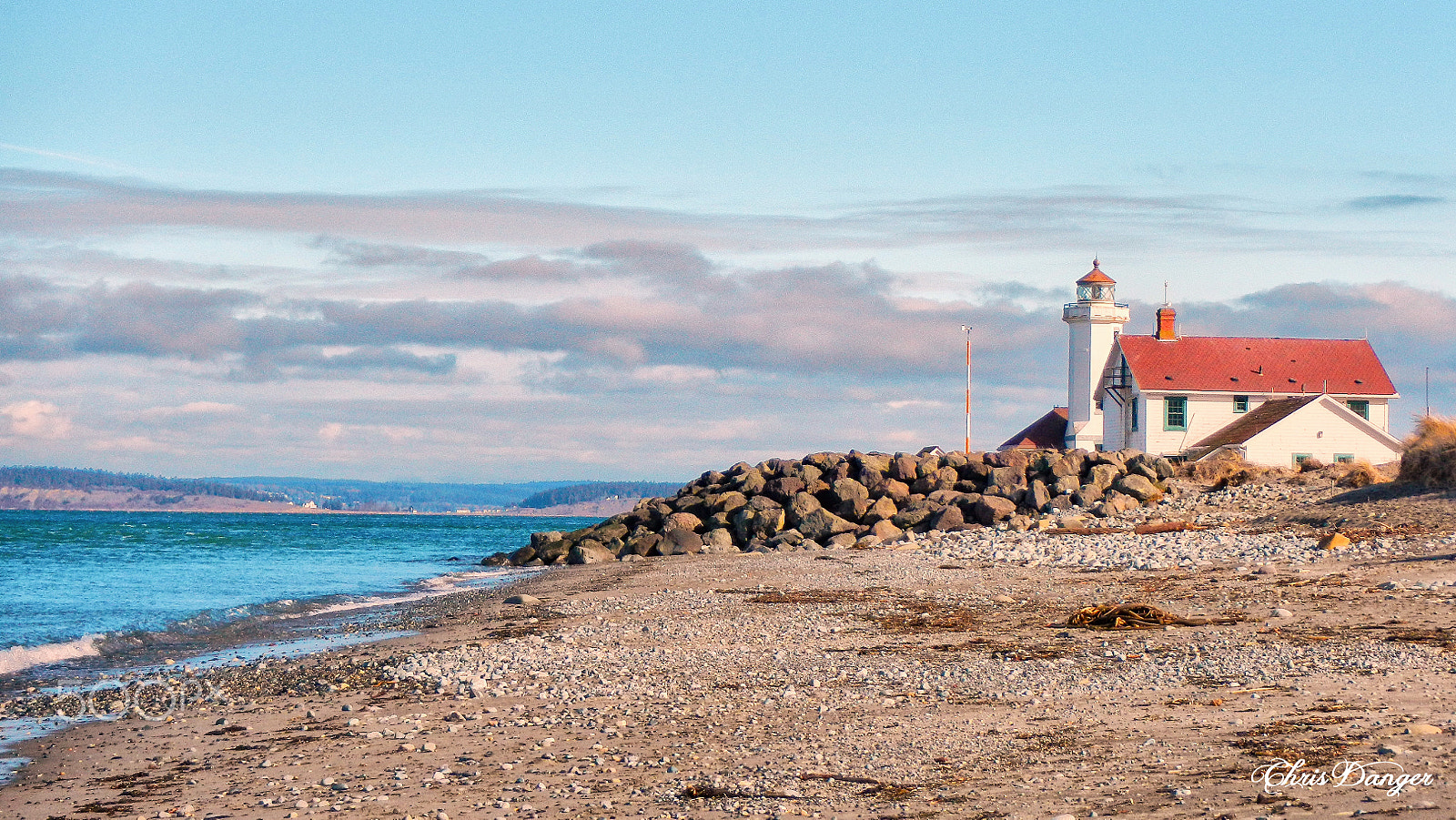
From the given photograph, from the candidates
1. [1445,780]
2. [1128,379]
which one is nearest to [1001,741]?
[1445,780]

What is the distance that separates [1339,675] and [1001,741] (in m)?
3.20

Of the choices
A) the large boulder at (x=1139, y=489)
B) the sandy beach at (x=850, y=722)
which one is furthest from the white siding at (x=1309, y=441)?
the sandy beach at (x=850, y=722)

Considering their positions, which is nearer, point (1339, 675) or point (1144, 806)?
point (1144, 806)

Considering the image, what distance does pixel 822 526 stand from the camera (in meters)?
30.9

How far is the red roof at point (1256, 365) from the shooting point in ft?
139

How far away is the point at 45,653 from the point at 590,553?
1855cm

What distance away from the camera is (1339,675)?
920 centimetres

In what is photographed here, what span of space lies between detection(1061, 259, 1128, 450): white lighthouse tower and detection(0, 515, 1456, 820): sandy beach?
100 feet

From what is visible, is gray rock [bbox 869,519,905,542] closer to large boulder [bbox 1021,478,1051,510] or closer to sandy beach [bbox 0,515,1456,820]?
large boulder [bbox 1021,478,1051,510]

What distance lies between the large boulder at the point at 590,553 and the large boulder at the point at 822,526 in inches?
220

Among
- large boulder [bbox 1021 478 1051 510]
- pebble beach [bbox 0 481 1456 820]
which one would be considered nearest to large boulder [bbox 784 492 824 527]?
large boulder [bbox 1021 478 1051 510]

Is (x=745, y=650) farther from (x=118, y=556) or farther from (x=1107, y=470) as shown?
(x=118, y=556)

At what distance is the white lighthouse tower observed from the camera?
Answer: 1793 inches

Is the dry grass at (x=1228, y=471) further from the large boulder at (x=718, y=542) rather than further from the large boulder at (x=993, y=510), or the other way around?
the large boulder at (x=718, y=542)
